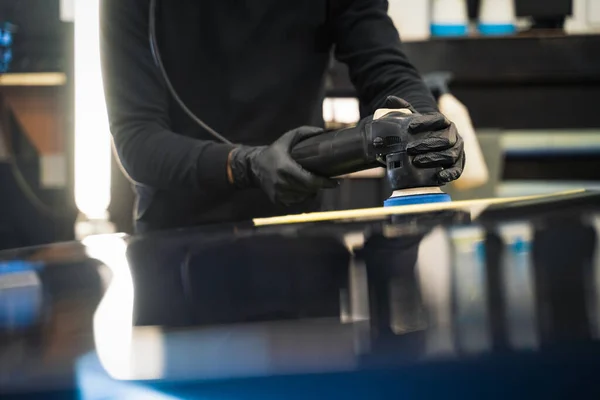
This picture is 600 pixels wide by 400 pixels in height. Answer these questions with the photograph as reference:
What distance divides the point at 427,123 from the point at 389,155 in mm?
63

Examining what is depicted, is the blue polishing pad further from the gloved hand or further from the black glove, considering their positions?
the black glove

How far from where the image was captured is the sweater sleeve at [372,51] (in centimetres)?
111

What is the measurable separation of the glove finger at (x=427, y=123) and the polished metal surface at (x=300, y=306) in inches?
10.4

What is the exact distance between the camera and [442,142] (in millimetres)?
730

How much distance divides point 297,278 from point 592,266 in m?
0.14

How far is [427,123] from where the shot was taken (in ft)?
2.37

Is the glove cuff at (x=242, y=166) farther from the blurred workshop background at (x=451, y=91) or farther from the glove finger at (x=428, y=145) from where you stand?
the blurred workshop background at (x=451, y=91)

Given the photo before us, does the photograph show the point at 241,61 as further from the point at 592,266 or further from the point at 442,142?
the point at 592,266

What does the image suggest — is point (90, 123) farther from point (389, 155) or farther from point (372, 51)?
point (389, 155)

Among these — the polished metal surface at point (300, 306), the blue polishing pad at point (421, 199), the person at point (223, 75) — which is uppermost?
the person at point (223, 75)

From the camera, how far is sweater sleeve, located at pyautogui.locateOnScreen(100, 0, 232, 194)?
109cm

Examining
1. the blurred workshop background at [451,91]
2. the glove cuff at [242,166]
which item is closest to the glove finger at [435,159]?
the glove cuff at [242,166]

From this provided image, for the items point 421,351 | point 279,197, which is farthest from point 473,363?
point 279,197

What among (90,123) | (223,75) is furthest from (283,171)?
(90,123)
